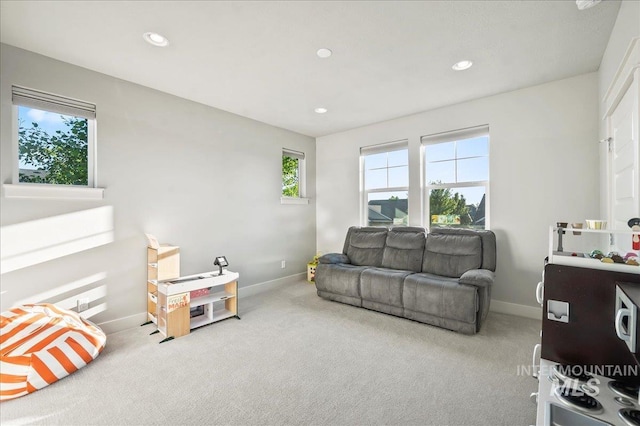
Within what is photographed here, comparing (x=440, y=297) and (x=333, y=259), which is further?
(x=333, y=259)

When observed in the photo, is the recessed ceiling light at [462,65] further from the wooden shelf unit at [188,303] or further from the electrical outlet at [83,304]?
the electrical outlet at [83,304]

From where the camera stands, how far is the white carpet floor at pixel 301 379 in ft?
5.74

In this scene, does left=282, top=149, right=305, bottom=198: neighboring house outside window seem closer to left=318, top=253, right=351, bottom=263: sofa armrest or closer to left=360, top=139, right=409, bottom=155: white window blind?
left=360, top=139, right=409, bottom=155: white window blind

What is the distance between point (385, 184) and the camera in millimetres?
4633

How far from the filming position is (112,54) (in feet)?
8.31

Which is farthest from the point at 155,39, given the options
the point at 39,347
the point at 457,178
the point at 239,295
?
the point at 457,178

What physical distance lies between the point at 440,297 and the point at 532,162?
6.34 feet

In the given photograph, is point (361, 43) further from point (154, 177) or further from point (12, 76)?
point (12, 76)

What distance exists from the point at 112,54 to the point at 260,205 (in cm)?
248

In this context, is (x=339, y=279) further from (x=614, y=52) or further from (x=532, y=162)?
(x=614, y=52)

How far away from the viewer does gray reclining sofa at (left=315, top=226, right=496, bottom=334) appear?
286 centimetres

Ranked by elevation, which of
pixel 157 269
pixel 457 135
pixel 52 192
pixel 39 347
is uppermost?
pixel 457 135

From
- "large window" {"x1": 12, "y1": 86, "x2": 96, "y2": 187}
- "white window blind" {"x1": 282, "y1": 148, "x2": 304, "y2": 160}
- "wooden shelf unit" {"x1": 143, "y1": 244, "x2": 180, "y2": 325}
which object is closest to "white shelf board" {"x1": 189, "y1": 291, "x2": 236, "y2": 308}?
"wooden shelf unit" {"x1": 143, "y1": 244, "x2": 180, "y2": 325}

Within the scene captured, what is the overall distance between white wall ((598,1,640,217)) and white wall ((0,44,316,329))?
3.89 metres
